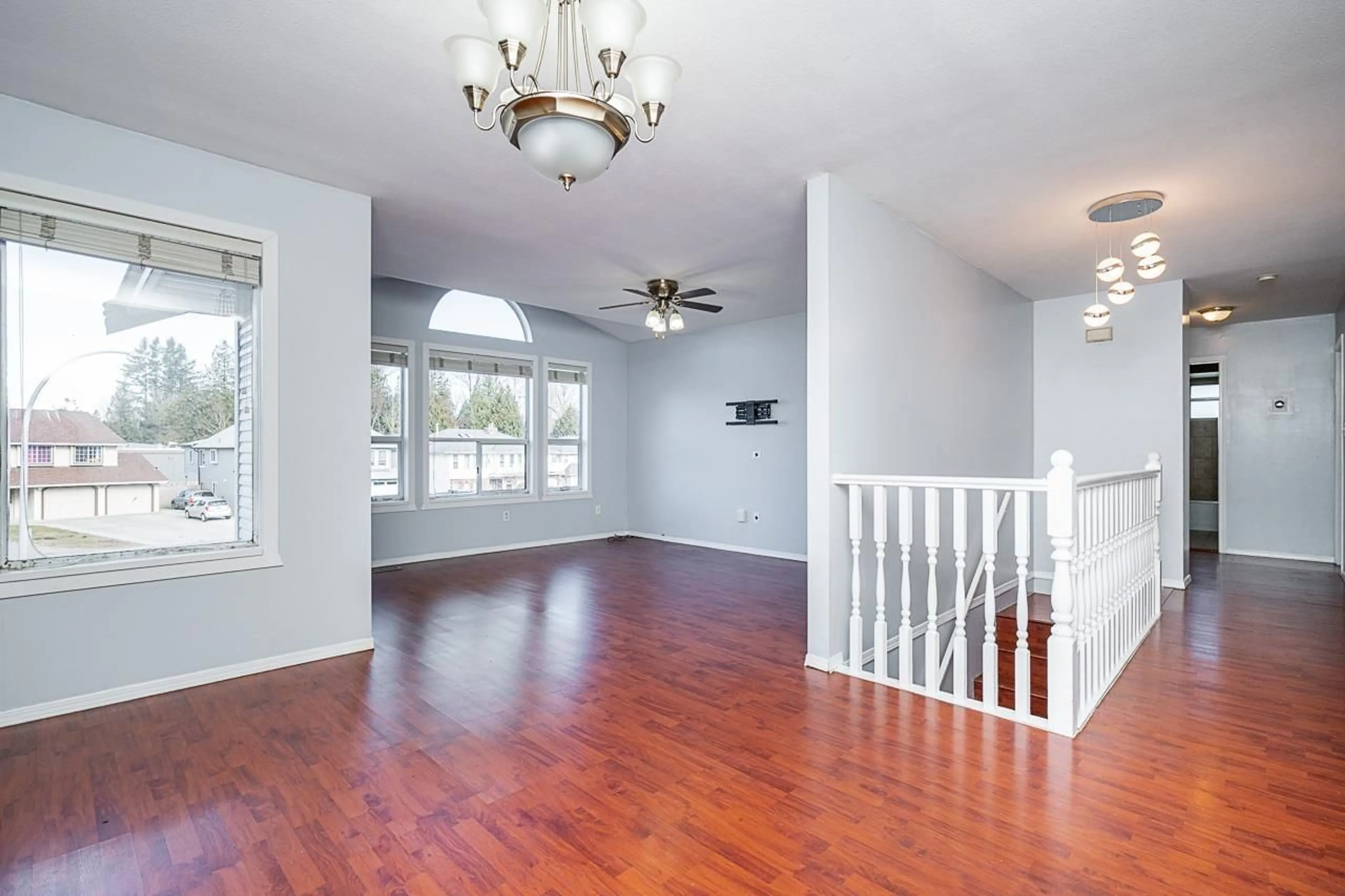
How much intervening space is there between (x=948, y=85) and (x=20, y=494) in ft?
13.8

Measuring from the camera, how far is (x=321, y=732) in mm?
2582

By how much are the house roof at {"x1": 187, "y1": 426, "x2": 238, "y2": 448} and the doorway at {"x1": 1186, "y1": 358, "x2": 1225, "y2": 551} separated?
912 centimetres

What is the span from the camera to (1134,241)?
378 centimetres

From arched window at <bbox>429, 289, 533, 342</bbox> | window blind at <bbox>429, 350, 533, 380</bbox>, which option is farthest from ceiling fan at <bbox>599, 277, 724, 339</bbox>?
window blind at <bbox>429, 350, 533, 380</bbox>

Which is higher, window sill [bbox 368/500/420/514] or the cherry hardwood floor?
window sill [bbox 368/500/420/514]

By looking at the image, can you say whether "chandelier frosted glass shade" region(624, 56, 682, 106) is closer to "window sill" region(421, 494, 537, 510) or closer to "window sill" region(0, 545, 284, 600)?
"window sill" region(0, 545, 284, 600)

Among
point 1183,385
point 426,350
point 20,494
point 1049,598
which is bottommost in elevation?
point 1049,598

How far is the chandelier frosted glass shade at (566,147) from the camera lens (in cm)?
172

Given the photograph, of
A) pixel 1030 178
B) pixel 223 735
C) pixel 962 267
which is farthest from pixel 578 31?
pixel 962 267

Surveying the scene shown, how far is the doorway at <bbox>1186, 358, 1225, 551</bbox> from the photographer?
303 inches

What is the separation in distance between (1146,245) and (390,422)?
621cm

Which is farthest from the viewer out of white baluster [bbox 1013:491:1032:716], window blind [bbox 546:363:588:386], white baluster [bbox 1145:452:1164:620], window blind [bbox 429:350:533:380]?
window blind [bbox 546:363:588:386]

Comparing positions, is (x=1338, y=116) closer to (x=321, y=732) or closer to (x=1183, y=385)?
(x=1183, y=385)

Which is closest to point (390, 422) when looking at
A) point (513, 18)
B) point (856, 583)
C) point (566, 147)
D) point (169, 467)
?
point (169, 467)
